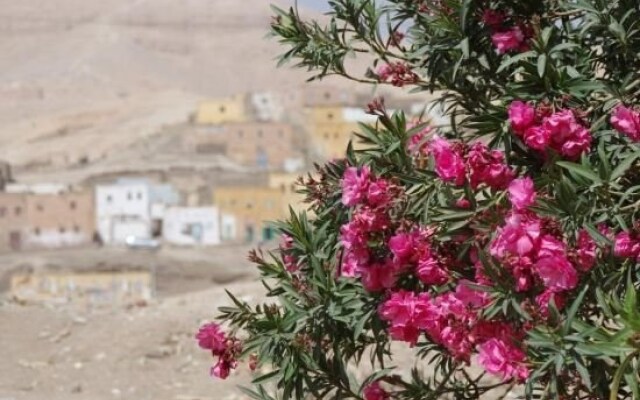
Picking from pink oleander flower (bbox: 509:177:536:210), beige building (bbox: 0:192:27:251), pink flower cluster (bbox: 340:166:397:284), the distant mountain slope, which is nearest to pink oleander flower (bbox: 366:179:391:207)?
pink flower cluster (bbox: 340:166:397:284)

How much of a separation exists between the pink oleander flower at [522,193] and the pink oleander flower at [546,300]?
5.8 inches

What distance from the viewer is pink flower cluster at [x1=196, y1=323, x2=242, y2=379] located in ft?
8.18

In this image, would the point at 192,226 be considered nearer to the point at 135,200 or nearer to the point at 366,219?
the point at 135,200

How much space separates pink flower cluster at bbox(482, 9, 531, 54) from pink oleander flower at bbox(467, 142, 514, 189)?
0.88ft

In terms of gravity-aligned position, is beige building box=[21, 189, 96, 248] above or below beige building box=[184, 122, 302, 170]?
below

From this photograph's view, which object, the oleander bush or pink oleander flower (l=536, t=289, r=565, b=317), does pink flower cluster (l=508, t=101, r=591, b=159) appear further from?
pink oleander flower (l=536, t=289, r=565, b=317)

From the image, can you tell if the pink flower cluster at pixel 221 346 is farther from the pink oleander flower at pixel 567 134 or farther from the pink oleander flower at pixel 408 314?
the pink oleander flower at pixel 567 134

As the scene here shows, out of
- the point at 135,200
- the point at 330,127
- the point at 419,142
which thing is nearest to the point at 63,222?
the point at 135,200

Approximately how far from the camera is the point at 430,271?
2.20 m

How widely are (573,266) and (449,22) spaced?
0.60 meters

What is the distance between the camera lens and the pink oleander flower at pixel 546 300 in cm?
193

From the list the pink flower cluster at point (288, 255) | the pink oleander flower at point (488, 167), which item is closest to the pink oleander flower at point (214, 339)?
the pink flower cluster at point (288, 255)

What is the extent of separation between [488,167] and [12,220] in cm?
3567

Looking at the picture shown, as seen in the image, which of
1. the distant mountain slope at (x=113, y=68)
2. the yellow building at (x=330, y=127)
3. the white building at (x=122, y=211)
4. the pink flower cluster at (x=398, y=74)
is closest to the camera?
the pink flower cluster at (x=398, y=74)
